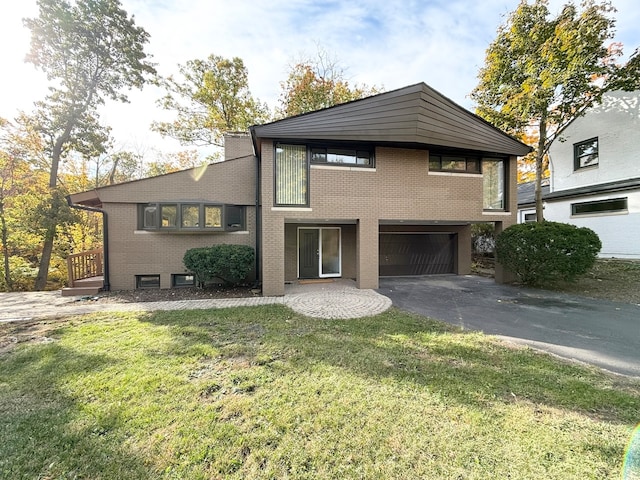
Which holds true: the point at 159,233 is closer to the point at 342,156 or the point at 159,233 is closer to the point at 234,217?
the point at 234,217

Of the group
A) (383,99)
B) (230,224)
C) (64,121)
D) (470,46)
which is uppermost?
(470,46)

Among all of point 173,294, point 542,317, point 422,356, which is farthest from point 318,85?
point 422,356

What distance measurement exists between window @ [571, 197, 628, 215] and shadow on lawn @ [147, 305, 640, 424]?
13376 millimetres

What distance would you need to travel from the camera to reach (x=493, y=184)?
33.5 ft

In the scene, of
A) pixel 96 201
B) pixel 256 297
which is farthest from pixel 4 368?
pixel 96 201

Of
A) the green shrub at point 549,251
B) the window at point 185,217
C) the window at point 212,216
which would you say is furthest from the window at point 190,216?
the green shrub at point 549,251

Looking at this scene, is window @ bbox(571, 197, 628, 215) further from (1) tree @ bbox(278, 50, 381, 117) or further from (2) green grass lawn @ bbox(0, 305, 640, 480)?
(1) tree @ bbox(278, 50, 381, 117)

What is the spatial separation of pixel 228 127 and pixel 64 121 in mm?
9897

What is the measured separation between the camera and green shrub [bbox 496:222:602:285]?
316 inches

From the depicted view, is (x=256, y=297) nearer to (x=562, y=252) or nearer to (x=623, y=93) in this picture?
(x=562, y=252)

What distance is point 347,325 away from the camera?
17.9ft

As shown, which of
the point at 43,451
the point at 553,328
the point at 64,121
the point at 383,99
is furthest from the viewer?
the point at 64,121

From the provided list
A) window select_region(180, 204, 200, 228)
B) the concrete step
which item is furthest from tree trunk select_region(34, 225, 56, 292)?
window select_region(180, 204, 200, 228)

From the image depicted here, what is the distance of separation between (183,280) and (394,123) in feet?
30.2
